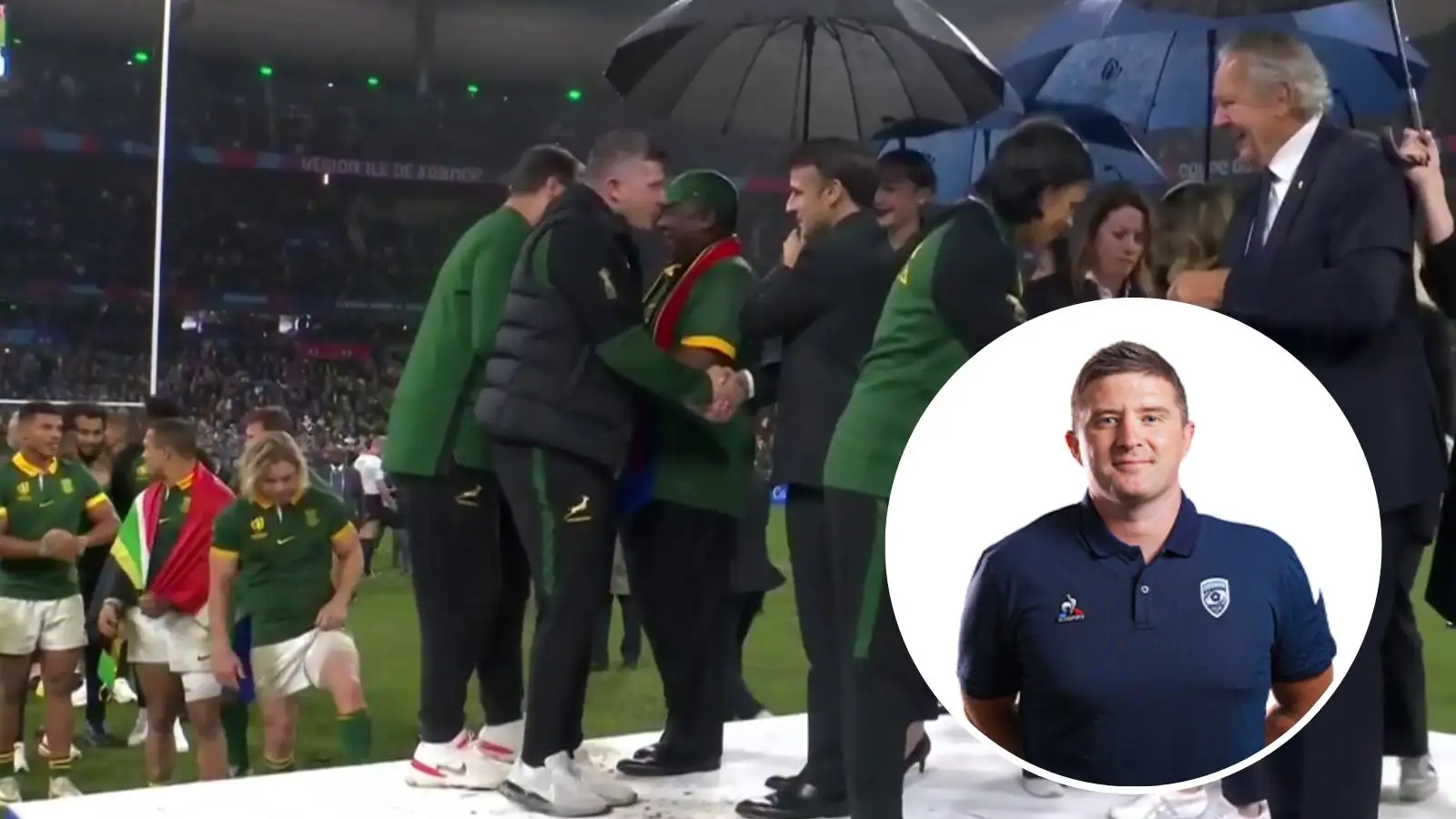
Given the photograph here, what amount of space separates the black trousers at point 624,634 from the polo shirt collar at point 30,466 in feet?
4.13

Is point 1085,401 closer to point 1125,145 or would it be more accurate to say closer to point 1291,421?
point 1291,421

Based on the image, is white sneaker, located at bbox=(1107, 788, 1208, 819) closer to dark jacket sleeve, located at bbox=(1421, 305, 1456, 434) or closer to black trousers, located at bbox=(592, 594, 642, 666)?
dark jacket sleeve, located at bbox=(1421, 305, 1456, 434)

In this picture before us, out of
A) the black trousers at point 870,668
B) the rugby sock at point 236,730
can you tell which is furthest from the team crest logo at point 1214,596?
the rugby sock at point 236,730

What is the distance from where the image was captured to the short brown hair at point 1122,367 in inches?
71.0

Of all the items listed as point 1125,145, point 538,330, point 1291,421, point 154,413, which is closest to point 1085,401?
point 1291,421

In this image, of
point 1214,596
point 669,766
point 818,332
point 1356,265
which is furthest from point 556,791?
point 1356,265

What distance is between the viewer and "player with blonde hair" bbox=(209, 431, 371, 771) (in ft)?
8.42

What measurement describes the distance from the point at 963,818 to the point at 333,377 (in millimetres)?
1250

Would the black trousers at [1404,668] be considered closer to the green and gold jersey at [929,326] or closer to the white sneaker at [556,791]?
the green and gold jersey at [929,326]

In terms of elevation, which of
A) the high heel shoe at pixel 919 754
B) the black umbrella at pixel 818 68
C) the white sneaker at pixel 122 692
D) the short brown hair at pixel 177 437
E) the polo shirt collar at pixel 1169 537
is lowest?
the white sneaker at pixel 122 692

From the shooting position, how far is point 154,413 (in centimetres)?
262

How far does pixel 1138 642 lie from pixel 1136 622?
24mm

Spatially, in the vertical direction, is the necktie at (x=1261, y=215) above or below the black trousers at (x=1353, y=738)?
above

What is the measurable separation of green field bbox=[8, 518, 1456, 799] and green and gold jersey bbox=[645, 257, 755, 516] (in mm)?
108
